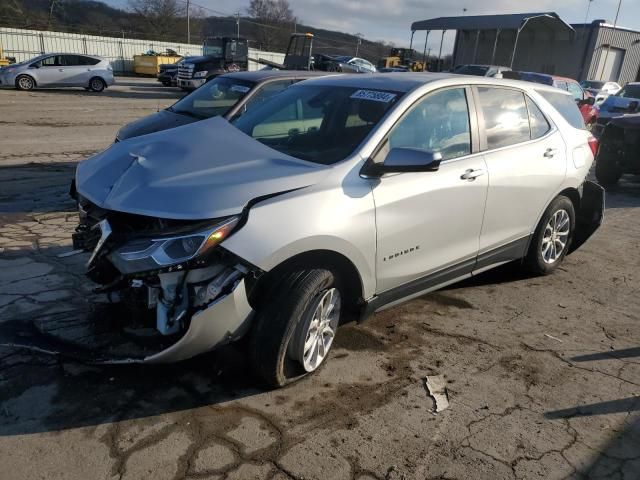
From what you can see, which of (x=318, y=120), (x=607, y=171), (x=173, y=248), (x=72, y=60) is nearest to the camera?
(x=173, y=248)

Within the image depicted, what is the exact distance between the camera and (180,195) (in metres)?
2.87

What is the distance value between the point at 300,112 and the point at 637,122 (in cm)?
746

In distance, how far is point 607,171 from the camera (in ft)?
31.6

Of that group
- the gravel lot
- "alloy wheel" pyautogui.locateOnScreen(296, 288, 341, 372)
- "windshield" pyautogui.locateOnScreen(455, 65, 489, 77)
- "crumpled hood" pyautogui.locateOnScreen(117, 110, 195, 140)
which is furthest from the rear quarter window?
"windshield" pyautogui.locateOnScreen(455, 65, 489, 77)

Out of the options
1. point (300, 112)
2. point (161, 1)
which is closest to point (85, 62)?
point (300, 112)

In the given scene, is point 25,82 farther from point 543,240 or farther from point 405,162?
point 405,162

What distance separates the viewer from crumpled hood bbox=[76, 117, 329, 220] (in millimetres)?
2830

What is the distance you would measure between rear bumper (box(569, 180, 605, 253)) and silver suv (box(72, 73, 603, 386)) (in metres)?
1.16

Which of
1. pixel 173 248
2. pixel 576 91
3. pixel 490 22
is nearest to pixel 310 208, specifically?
pixel 173 248

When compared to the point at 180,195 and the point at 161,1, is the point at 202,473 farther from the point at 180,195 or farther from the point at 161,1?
the point at 161,1

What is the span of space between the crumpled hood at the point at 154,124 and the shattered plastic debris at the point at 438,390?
4855 mm

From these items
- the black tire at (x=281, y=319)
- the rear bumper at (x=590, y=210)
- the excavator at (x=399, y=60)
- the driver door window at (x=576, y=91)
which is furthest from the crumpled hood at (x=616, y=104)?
the excavator at (x=399, y=60)

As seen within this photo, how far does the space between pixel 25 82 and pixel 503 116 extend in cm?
2264

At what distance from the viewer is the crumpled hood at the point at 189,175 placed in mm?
2830
